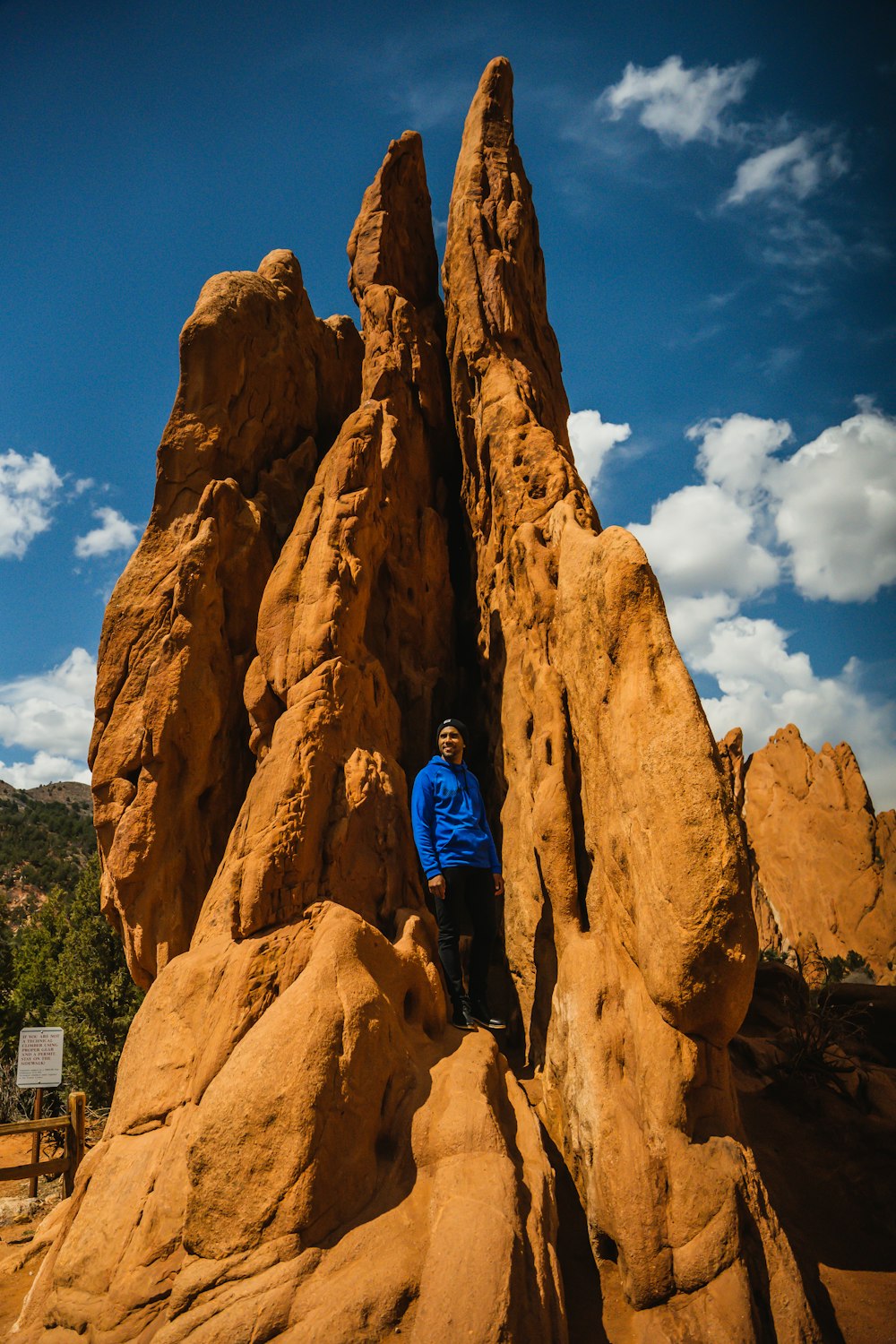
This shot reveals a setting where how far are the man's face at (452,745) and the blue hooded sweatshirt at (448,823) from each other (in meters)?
0.12

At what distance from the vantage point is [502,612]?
269 inches

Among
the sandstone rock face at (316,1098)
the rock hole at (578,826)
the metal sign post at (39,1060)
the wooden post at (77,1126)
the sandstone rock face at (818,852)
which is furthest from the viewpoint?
the sandstone rock face at (818,852)

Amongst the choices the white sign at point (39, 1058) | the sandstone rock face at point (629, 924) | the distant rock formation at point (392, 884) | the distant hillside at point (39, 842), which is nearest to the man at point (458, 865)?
the distant rock formation at point (392, 884)

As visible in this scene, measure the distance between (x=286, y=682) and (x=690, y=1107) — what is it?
3655 mm

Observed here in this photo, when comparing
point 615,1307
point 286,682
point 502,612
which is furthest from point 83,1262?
point 502,612

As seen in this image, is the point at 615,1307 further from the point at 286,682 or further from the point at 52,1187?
the point at 52,1187

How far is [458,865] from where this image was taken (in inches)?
210

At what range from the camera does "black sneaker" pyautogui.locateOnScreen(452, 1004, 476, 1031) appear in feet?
16.6

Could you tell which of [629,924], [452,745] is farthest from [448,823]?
[629,924]

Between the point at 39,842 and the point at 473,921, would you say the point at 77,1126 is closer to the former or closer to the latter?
the point at 473,921

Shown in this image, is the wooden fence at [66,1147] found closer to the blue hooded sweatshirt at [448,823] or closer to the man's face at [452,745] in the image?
the blue hooded sweatshirt at [448,823]

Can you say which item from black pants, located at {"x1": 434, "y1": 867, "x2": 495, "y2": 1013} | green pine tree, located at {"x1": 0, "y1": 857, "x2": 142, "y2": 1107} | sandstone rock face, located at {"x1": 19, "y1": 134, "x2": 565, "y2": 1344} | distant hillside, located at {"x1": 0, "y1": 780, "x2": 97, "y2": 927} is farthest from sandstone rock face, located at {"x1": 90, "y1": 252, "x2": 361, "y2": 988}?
distant hillside, located at {"x1": 0, "y1": 780, "x2": 97, "y2": 927}

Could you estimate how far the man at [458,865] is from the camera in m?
5.28

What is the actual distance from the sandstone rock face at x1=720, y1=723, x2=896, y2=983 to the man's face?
15018 mm
